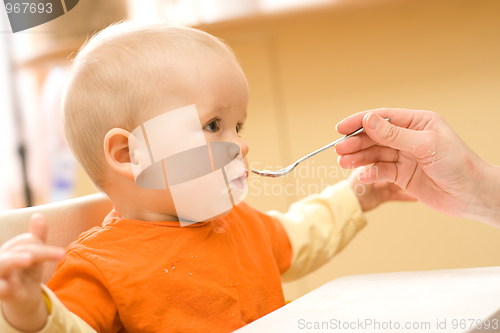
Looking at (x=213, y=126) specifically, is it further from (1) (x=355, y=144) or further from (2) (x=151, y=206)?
(1) (x=355, y=144)

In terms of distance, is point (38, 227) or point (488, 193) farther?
point (488, 193)

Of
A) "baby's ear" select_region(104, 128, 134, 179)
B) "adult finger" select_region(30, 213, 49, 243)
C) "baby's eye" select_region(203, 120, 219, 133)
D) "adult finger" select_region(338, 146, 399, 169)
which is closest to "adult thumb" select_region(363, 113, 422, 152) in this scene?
"adult finger" select_region(338, 146, 399, 169)

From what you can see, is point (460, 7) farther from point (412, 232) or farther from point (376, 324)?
point (376, 324)

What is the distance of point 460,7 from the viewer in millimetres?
1014

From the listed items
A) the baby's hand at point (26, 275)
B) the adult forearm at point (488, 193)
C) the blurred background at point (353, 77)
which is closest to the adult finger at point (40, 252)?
the baby's hand at point (26, 275)

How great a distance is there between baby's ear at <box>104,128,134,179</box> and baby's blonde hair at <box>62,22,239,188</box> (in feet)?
0.05

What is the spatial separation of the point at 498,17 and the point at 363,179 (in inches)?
22.8

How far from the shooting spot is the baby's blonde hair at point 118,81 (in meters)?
0.56

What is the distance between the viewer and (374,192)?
2.72ft

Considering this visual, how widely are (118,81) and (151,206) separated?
0.56ft

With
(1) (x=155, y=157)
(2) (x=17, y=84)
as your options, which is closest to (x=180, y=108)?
(1) (x=155, y=157)

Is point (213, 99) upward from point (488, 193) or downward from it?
upward

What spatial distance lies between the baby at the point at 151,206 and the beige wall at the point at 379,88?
48 centimetres

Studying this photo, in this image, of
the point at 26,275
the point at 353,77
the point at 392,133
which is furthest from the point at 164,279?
the point at 353,77
